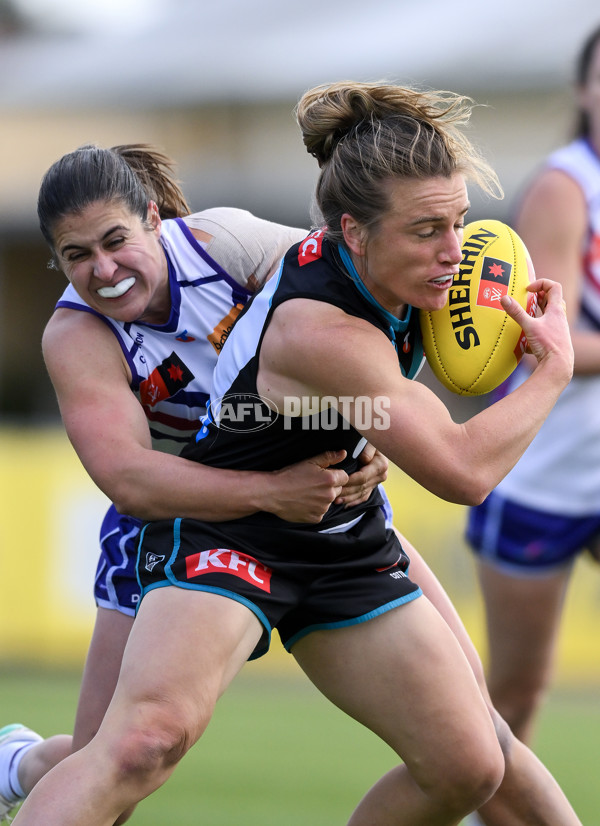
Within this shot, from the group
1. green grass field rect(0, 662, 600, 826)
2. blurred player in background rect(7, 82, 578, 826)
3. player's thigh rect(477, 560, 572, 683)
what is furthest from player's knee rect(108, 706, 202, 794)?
green grass field rect(0, 662, 600, 826)

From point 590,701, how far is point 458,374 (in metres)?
5.42

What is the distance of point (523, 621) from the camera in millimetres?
4172

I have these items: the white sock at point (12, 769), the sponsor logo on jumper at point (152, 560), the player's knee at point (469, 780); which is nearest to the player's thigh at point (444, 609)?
the player's knee at point (469, 780)

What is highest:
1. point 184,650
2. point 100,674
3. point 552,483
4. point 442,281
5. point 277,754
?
point 442,281

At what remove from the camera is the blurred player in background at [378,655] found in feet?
8.95

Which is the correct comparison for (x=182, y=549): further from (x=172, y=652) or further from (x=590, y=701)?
(x=590, y=701)

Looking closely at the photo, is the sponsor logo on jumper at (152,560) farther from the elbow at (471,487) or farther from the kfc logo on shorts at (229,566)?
the elbow at (471,487)

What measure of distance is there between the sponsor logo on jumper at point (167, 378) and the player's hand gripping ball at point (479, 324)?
2.17 ft

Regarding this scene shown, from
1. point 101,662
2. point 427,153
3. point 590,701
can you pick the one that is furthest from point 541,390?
point 590,701

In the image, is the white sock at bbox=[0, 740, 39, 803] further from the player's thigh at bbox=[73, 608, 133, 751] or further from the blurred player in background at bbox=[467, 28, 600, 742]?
the blurred player in background at bbox=[467, 28, 600, 742]

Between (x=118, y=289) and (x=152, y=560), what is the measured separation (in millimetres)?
706

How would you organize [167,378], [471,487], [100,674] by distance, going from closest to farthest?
[471,487] < [167,378] < [100,674]

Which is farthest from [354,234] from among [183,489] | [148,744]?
[148,744]

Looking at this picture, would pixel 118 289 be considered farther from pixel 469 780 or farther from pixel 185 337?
pixel 469 780
